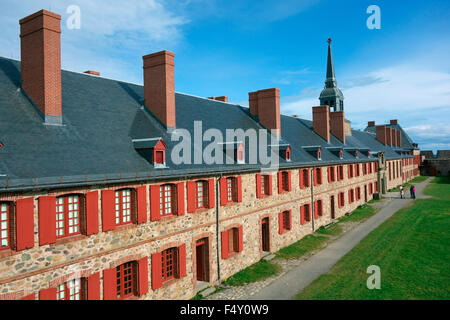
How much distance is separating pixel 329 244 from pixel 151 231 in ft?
48.4

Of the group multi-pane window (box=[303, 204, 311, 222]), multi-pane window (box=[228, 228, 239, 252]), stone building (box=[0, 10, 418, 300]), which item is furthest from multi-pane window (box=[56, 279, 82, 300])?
multi-pane window (box=[303, 204, 311, 222])

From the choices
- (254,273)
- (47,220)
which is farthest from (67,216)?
(254,273)

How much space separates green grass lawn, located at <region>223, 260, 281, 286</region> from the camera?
17156mm

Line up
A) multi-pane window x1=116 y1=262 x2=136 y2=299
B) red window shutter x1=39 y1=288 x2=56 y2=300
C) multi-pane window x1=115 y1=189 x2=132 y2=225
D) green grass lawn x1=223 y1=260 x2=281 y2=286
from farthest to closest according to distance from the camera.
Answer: green grass lawn x1=223 y1=260 x2=281 y2=286 < multi-pane window x1=116 y1=262 x2=136 y2=299 < multi-pane window x1=115 y1=189 x2=132 y2=225 < red window shutter x1=39 y1=288 x2=56 y2=300

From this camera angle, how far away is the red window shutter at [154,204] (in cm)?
1349

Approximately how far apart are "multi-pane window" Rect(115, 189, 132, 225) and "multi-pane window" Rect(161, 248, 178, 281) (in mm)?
2712

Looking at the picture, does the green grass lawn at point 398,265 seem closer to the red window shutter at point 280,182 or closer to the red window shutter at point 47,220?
the red window shutter at point 280,182

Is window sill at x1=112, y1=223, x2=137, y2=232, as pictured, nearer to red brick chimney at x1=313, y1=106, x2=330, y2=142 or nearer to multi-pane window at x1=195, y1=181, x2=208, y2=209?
multi-pane window at x1=195, y1=181, x2=208, y2=209

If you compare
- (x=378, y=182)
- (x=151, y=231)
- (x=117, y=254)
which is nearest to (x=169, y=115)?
(x=151, y=231)

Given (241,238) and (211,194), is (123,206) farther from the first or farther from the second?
(241,238)

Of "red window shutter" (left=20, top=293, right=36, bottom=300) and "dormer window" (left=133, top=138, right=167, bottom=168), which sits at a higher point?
"dormer window" (left=133, top=138, right=167, bottom=168)

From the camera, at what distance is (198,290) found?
15.8 m

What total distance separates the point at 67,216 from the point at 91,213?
0.74 metres

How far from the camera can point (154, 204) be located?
13594 mm
